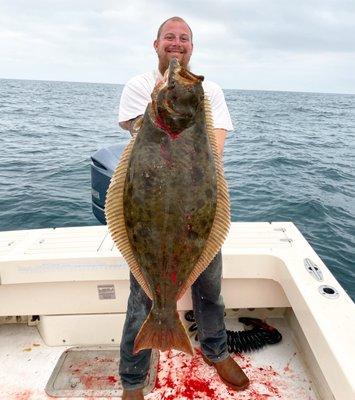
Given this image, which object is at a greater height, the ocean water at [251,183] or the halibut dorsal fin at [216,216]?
the halibut dorsal fin at [216,216]

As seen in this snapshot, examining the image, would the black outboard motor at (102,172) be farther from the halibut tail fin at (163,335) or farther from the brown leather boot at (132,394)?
the halibut tail fin at (163,335)

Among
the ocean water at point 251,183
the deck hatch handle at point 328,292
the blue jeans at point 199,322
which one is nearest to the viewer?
the blue jeans at point 199,322

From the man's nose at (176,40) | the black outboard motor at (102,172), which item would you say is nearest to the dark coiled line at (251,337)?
the black outboard motor at (102,172)

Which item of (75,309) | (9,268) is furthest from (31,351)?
(9,268)

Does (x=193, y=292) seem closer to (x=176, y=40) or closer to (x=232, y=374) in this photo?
(x=232, y=374)

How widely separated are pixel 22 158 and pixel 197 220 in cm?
1528

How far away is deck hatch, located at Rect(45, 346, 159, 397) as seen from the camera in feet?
10.6

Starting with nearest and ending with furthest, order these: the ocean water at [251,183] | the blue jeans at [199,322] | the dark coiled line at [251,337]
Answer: the blue jeans at [199,322] < the dark coiled line at [251,337] < the ocean water at [251,183]

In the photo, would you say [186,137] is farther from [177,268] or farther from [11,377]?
[11,377]

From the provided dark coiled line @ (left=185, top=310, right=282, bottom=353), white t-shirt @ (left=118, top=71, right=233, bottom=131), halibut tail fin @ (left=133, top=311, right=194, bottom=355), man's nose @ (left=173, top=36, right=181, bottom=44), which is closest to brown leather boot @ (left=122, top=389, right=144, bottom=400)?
halibut tail fin @ (left=133, top=311, right=194, bottom=355)

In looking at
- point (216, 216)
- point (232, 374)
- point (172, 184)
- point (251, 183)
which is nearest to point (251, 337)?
point (232, 374)

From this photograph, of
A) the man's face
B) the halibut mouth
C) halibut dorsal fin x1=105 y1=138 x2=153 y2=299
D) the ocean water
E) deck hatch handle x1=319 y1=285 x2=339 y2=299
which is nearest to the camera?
the halibut mouth

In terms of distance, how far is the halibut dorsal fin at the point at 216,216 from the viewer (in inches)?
84.4

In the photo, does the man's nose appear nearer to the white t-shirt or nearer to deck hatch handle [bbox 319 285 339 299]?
the white t-shirt
